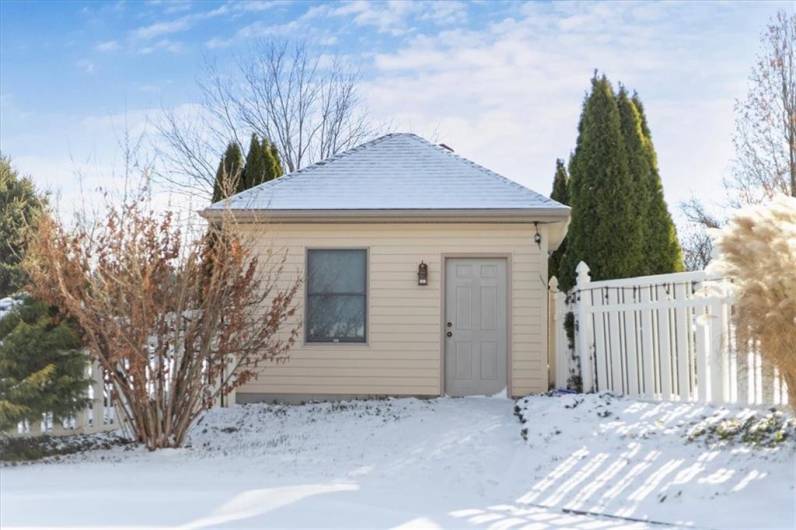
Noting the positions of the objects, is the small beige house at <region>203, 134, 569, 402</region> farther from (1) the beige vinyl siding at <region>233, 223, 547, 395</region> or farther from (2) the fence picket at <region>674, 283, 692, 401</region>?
(2) the fence picket at <region>674, 283, 692, 401</region>

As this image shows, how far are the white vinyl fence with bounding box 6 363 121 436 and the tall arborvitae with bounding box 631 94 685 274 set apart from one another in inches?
307

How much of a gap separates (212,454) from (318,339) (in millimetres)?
3411

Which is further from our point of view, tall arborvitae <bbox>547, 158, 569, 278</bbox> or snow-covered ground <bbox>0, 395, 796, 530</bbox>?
tall arborvitae <bbox>547, 158, 569, 278</bbox>

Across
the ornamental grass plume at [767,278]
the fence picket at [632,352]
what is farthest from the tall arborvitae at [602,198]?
the ornamental grass plume at [767,278]

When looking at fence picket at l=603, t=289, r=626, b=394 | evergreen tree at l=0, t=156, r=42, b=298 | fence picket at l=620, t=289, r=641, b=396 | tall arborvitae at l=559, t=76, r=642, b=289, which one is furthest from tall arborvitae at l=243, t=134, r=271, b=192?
fence picket at l=620, t=289, r=641, b=396

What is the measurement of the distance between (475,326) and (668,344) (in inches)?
138

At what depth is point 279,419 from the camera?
9328 millimetres

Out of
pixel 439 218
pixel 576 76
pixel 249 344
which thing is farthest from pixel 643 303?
pixel 576 76

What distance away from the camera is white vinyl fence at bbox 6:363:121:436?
7.66 metres

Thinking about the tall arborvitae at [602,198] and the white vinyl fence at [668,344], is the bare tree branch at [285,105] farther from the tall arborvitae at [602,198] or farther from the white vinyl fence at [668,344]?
the white vinyl fence at [668,344]

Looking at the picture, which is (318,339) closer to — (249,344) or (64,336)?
(249,344)

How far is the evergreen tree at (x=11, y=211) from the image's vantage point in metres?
14.3

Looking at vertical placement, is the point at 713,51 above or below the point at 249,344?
above

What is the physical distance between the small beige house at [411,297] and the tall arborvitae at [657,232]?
195 centimetres
